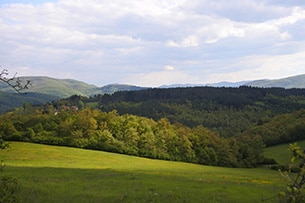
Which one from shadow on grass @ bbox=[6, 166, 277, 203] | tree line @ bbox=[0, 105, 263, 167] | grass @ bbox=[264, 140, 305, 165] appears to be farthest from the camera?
grass @ bbox=[264, 140, 305, 165]

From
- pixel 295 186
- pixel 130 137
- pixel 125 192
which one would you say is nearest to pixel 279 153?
pixel 130 137

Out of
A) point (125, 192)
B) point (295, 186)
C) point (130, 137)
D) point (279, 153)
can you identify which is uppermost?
point (295, 186)

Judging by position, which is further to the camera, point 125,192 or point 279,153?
point 279,153

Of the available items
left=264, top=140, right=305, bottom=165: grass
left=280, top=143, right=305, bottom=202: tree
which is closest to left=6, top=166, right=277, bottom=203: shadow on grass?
left=280, top=143, right=305, bottom=202: tree

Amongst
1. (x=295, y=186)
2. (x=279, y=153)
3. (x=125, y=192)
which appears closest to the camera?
(x=295, y=186)

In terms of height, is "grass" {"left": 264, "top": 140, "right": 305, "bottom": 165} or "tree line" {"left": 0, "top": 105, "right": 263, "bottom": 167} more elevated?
"tree line" {"left": 0, "top": 105, "right": 263, "bottom": 167}

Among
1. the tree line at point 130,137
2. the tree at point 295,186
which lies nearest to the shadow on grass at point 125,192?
the tree at point 295,186

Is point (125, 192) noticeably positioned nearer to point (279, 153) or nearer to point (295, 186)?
point (295, 186)

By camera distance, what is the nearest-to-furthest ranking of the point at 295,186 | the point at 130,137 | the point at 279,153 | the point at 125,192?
the point at 295,186, the point at 125,192, the point at 130,137, the point at 279,153

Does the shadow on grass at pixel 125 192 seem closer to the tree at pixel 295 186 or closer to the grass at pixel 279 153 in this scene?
the tree at pixel 295 186

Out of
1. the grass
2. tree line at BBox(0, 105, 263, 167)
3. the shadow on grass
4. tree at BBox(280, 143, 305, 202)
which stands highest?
tree at BBox(280, 143, 305, 202)

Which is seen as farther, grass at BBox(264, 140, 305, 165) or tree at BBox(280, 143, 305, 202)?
grass at BBox(264, 140, 305, 165)

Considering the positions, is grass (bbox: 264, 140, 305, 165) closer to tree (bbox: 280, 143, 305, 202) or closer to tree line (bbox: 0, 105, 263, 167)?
tree line (bbox: 0, 105, 263, 167)

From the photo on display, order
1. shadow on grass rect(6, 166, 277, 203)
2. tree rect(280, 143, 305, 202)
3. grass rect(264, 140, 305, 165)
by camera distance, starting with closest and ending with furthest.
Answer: tree rect(280, 143, 305, 202)
shadow on grass rect(6, 166, 277, 203)
grass rect(264, 140, 305, 165)
